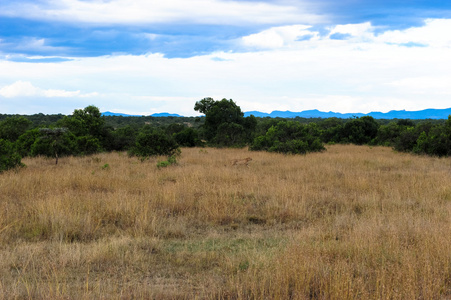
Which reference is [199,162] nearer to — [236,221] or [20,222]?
[236,221]

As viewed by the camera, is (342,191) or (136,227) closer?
(136,227)

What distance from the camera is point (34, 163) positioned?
1558 cm

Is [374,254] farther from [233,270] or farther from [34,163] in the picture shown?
[34,163]

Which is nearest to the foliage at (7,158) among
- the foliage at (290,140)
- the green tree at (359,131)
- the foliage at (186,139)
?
the foliage at (290,140)

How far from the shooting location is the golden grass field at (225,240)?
3934 mm

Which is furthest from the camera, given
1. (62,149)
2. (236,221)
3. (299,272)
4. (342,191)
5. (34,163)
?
(62,149)

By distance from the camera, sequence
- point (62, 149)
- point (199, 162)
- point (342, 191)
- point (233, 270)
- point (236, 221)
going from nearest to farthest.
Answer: point (233, 270), point (236, 221), point (342, 191), point (199, 162), point (62, 149)

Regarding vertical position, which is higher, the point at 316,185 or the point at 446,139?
the point at 446,139

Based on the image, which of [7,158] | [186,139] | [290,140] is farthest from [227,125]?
[7,158]

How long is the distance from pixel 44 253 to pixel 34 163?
12109mm

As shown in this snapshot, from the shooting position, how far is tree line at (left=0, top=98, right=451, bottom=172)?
60.5 feet

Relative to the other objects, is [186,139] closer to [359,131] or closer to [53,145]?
[53,145]

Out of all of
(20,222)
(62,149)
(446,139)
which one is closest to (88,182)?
(20,222)

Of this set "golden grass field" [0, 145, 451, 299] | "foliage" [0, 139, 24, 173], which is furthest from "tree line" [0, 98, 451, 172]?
"golden grass field" [0, 145, 451, 299]
